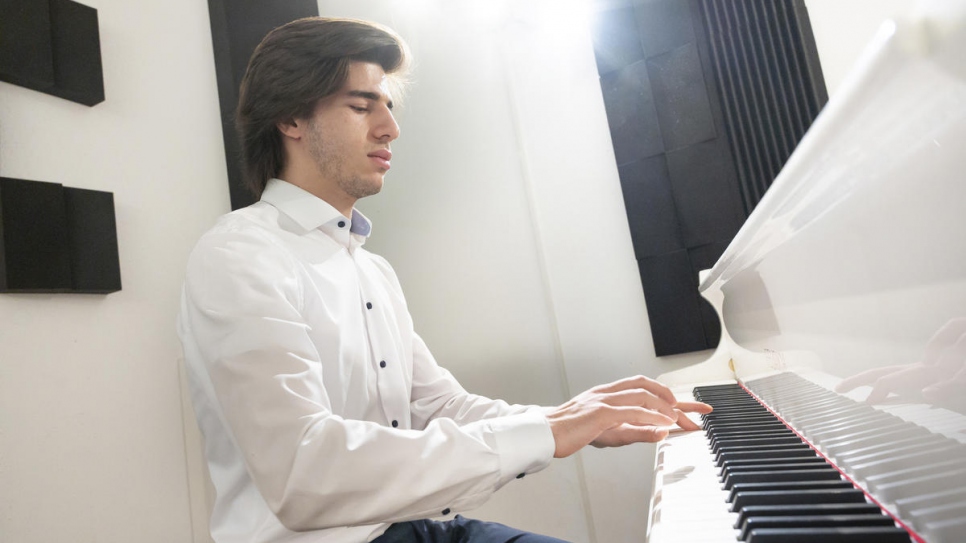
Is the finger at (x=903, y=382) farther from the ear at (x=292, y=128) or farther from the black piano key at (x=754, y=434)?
the ear at (x=292, y=128)

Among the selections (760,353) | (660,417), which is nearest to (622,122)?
(760,353)

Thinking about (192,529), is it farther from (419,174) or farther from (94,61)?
(419,174)

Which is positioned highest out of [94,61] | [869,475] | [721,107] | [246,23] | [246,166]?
Answer: [246,23]

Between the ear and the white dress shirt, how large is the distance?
0.63 feet

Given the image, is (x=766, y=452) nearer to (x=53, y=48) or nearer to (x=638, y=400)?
(x=638, y=400)

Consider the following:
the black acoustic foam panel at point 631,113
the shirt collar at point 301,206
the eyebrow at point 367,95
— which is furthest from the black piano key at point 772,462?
the black acoustic foam panel at point 631,113

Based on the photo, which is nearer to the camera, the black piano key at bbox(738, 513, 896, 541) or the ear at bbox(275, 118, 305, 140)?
the black piano key at bbox(738, 513, 896, 541)

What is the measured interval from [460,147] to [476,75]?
0.34m

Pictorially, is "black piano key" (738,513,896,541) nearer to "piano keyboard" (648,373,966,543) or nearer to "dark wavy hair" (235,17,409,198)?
"piano keyboard" (648,373,966,543)

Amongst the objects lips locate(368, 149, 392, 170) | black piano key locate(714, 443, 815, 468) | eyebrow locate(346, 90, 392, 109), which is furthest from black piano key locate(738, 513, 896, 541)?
eyebrow locate(346, 90, 392, 109)

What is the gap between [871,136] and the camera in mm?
492

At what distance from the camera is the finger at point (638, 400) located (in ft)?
3.15

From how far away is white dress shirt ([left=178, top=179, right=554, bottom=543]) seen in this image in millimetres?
800

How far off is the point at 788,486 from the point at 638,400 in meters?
0.34
